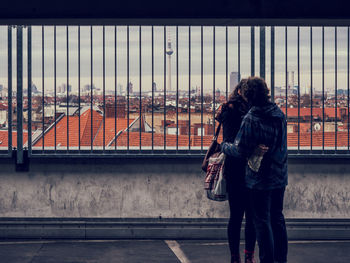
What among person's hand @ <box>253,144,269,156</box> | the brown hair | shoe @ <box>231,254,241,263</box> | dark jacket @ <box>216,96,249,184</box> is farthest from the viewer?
shoe @ <box>231,254,241,263</box>

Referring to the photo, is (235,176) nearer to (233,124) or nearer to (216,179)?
(216,179)

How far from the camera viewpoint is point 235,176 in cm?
574

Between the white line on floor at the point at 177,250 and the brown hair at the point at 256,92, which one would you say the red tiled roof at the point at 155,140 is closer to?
the white line on floor at the point at 177,250

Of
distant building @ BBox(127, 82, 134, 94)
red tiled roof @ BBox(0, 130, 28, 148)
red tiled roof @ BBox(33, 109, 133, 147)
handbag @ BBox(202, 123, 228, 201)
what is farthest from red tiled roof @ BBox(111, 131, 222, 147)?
handbag @ BBox(202, 123, 228, 201)

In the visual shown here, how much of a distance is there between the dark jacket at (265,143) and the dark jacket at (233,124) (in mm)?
154

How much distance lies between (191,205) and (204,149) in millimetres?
634

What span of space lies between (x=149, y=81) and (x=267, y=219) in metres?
2.46

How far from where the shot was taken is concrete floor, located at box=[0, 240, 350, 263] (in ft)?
21.5

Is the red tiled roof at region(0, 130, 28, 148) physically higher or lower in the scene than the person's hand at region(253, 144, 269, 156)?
higher

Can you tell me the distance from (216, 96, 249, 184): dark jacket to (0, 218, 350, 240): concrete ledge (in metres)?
1.82

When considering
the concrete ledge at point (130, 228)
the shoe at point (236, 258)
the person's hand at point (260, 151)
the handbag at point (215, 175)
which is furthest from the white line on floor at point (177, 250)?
the person's hand at point (260, 151)

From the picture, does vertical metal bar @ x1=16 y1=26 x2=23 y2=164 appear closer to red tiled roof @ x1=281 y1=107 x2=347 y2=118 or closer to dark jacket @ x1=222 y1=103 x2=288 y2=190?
dark jacket @ x1=222 y1=103 x2=288 y2=190

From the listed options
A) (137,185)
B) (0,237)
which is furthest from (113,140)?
(0,237)
